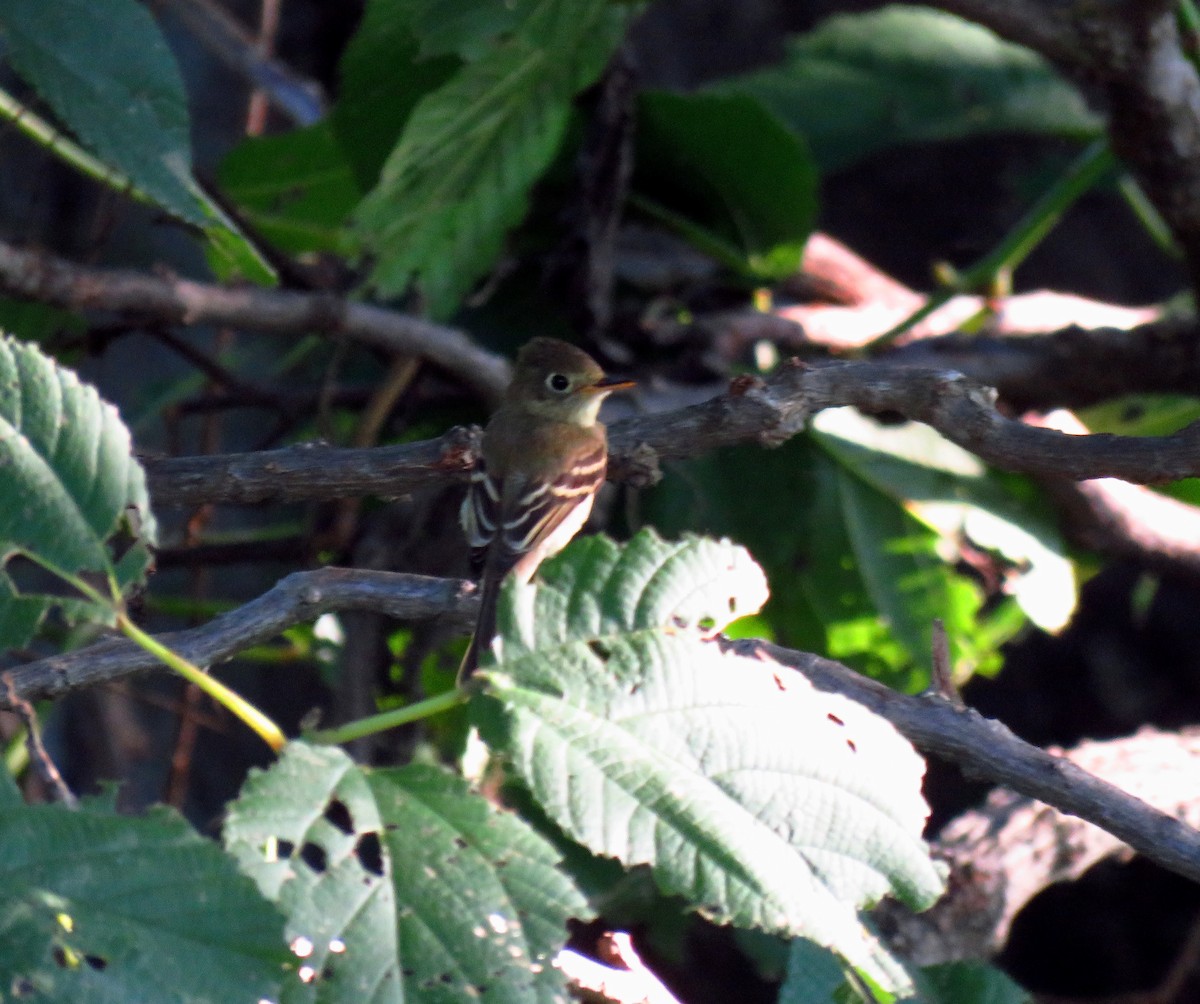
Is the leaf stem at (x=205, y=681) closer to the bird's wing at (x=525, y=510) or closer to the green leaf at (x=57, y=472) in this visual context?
the green leaf at (x=57, y=472)

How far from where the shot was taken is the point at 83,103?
254 centimetres

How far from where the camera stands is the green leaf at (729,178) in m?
4.61

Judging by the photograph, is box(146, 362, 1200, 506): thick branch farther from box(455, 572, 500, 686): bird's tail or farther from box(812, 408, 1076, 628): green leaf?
box(812, 408, 1076, 628): green leaf

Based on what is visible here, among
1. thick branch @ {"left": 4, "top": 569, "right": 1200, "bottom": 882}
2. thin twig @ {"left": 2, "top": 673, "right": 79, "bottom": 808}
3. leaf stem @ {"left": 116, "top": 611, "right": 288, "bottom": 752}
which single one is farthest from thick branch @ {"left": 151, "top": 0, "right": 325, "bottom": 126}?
leaf stem @ {"left": 116, "top": 611, "right": 288, "bottom": 752}

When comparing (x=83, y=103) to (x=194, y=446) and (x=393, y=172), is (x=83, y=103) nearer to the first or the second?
(x=393, y=172)

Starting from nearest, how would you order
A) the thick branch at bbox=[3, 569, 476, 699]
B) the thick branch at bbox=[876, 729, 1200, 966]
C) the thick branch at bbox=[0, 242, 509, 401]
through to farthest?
the thick branch at bbox=[3, 569, 476, 699], the thick branch at bbox=[876, 729, 1200, 966], the thick branch at bbox=[0, 242, 509, 401]

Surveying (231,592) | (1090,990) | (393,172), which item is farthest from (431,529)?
(1090,990)

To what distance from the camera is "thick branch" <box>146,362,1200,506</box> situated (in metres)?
2.21

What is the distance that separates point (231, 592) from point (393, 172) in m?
2.84

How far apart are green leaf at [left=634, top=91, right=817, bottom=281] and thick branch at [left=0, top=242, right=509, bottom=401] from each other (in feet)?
3.46

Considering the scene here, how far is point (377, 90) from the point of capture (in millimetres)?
4184

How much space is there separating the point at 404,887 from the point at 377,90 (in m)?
3.12

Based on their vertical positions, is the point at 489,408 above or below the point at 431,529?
above

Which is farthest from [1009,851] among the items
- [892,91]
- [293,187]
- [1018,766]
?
[892,91]
